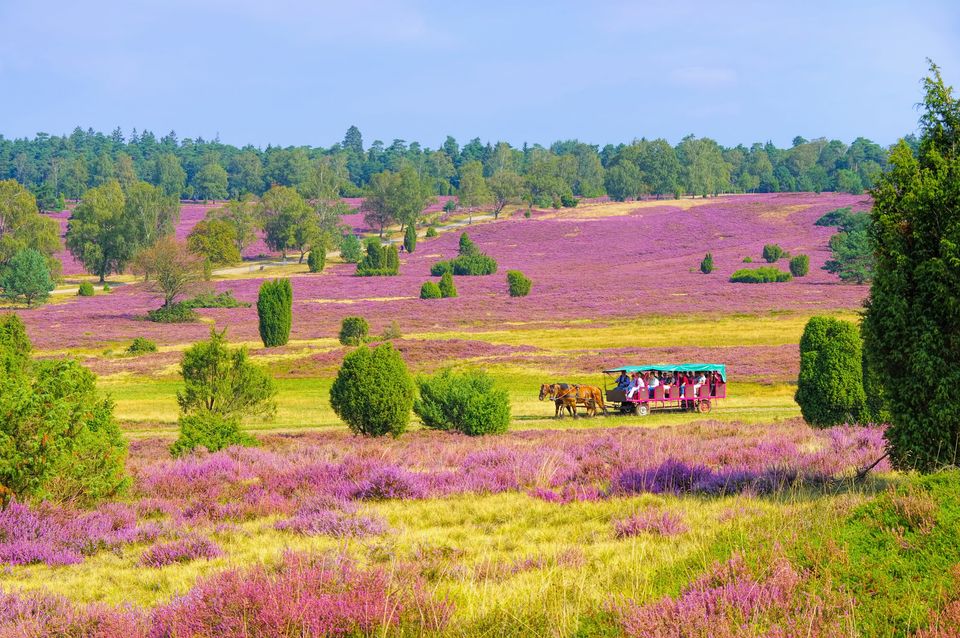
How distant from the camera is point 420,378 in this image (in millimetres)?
29016

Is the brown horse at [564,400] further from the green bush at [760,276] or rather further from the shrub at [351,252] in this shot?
the shrub at [351,252]

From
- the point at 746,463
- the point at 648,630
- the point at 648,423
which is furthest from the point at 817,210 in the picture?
the point at 648,630

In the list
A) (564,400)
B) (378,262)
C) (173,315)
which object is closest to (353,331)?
(564,400)

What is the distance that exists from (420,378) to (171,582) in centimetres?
2184

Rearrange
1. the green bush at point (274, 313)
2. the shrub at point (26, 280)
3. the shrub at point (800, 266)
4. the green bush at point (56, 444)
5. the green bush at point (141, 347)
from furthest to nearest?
the shrub at point (800, 266)
the shrub at point (26, 280)
the green bush at point (274, 313)
the green bush at point (141, 347)
the green bush at point (56, 444)

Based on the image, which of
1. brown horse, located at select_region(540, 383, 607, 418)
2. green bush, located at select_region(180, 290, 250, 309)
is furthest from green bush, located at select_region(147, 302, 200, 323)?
brown horse, located at select_region(540, 383, 607, 418)

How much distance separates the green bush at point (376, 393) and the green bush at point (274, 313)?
30207 mm

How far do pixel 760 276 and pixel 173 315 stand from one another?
53579 mm

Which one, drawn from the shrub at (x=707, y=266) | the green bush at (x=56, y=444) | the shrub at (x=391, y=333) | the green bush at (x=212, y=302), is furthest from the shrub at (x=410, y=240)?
the green bush at (x=56, y=444)

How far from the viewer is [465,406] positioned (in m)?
24.4

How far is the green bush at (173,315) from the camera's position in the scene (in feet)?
232

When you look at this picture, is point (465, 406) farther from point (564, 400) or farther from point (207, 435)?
point (207, 435)

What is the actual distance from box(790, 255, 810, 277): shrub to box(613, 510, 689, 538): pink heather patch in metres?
81.6

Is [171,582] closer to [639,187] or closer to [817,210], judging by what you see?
[817,210]
